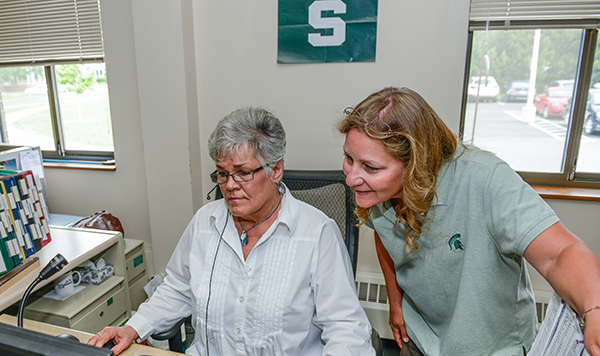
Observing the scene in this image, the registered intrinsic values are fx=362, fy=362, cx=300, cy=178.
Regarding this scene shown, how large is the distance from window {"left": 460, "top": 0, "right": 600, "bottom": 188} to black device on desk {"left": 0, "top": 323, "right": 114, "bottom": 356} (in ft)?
6.27

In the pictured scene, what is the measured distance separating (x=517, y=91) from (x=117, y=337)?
2219 millimetres

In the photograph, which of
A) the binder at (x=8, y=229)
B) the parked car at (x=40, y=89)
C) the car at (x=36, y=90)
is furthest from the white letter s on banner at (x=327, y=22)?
the car at (x=36, y=90)

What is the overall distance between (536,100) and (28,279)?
2.57 meters

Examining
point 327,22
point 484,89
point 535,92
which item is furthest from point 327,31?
point 535,92

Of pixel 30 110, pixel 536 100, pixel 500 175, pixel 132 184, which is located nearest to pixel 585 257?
pixel 500 175

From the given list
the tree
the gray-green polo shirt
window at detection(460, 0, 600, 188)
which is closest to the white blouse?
the gray-green polo shirt

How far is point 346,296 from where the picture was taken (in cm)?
112

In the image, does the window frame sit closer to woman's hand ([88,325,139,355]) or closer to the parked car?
woman's hand ([88,325,139,355])

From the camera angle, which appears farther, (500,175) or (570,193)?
(570,193)

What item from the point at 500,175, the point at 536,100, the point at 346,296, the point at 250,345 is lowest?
the point at 250,345

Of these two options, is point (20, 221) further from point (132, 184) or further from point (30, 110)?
point (30, 110)

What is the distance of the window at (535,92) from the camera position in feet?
6.13

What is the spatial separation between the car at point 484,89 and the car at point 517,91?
63 mm

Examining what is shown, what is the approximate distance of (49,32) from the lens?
2.47 meters
